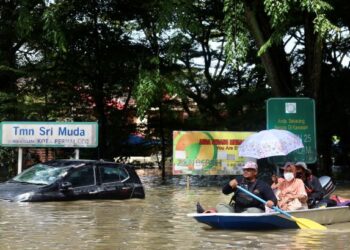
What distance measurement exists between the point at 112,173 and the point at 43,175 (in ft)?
6.24

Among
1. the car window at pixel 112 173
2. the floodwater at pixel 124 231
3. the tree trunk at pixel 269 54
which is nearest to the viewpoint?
the floodwater at pixel 124 231

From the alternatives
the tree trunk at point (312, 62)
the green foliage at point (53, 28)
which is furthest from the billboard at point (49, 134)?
the tree trunk at point (312, 62)

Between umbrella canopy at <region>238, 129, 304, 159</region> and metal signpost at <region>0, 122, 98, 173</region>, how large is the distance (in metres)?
8.01

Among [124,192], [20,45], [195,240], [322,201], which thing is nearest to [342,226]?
[322,201]

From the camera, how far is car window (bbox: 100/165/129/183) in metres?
17.1

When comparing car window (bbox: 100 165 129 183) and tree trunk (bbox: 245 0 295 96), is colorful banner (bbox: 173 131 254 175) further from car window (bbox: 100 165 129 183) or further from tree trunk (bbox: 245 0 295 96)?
car window (bbox: 100 165 129 183)

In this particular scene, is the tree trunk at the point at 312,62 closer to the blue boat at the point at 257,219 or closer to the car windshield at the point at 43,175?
the car windshield at the point at 43,175

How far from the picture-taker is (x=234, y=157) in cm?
2389

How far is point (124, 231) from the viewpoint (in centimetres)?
1160

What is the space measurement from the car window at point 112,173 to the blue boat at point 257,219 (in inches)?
232

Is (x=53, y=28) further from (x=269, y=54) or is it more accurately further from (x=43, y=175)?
(x=269, y=54)

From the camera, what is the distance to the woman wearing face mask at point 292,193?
12250 mm

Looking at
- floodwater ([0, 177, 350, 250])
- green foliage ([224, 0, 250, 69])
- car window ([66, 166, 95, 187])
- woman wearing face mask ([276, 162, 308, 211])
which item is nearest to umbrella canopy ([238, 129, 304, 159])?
woman wearing face mask ([276, 162, 308, 211])

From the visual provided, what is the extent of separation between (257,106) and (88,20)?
8354 millimetres
